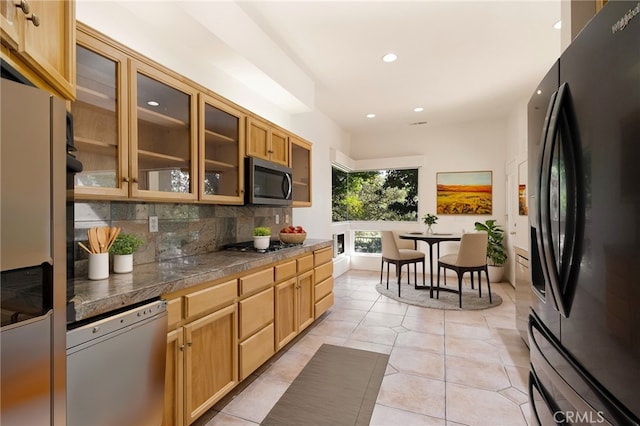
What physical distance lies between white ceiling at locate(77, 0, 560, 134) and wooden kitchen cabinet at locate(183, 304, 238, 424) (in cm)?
188

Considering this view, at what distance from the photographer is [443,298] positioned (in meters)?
4.36

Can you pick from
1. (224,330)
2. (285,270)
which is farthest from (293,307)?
(224,330)

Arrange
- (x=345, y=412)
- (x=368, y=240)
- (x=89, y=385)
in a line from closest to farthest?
(x=89, y=385) → (x=345, y=412) → (x=368, y=240)

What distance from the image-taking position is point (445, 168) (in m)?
5.87

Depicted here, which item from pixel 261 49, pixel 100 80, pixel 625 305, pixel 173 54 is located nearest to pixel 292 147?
pixel 261 49

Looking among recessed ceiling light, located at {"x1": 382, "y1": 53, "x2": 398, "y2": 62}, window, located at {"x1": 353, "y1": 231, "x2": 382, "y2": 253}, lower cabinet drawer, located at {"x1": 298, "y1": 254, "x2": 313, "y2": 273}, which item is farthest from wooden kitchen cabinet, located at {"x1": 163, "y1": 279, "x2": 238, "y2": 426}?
window, located at {"x1": 353, "y1": 231, "x2": 382, "y2": 253}

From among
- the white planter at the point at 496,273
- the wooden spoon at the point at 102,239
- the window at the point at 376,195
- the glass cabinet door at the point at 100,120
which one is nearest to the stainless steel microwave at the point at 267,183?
the glass cabinet door at the point at 100,120

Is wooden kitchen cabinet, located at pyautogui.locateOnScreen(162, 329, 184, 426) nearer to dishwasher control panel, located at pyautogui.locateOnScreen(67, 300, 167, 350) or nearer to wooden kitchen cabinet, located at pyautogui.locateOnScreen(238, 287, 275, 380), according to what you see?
dishwasher control panel, located at pyautogui.locateOnScreen(67, 300, 167, 350)

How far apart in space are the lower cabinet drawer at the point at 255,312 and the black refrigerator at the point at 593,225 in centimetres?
166

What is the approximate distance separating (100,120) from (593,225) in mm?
2141

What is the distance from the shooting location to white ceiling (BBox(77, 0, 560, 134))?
2.05 m

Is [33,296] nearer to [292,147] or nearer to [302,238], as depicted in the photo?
[302,238]

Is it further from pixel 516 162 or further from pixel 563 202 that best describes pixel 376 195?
pixel 563 202

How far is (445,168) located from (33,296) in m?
6.12
